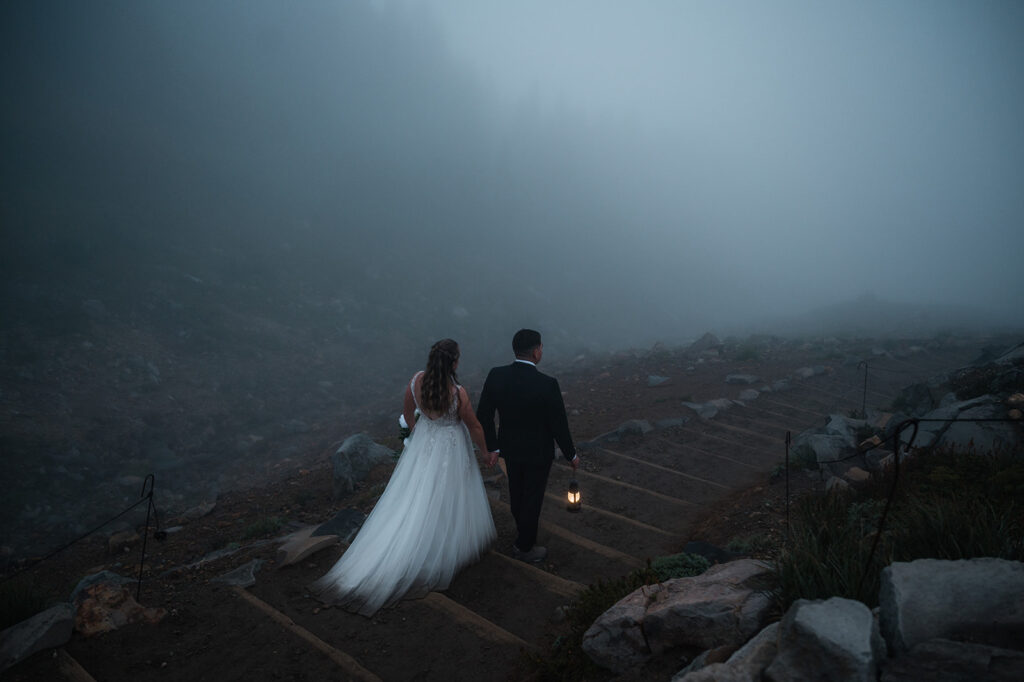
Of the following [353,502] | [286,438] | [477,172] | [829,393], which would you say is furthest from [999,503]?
[477,172]

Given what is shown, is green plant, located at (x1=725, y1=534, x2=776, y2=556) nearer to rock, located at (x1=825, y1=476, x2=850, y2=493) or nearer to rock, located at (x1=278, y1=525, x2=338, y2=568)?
rock, located at (x1=825, y1=476, x2=850, y2=493)

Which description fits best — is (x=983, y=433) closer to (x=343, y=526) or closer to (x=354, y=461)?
(x=343, y=526)

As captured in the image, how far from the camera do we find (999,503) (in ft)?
12.5

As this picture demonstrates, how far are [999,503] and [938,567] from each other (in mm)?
2132

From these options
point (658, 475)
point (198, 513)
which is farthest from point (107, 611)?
point (658, 475)

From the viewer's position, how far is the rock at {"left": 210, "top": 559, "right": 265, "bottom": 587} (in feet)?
16.1

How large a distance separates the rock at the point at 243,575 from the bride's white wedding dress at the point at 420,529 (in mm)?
756

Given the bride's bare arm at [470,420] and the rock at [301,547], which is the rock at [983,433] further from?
the rock at [301,547]

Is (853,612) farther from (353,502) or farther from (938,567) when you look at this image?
(353,502)

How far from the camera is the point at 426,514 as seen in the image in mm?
4848

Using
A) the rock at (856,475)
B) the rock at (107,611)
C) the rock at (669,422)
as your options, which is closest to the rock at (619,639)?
the rock at (107,611)

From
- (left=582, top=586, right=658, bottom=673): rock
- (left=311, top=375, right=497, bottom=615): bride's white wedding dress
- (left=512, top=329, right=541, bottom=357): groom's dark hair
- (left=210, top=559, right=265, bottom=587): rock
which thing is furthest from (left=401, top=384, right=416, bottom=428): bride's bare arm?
(left=582, top=586, right=658, bottom=673): rock

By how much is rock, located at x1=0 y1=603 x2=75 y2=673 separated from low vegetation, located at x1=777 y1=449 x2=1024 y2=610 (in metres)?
5.15

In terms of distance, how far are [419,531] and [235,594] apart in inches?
70.5
